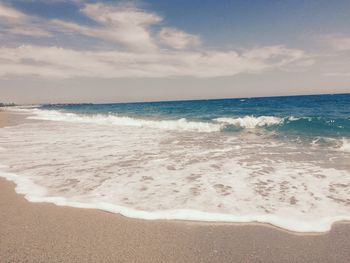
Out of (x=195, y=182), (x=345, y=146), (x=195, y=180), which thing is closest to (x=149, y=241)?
(x=195, y=182)

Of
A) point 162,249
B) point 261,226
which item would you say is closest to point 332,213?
point 261,226

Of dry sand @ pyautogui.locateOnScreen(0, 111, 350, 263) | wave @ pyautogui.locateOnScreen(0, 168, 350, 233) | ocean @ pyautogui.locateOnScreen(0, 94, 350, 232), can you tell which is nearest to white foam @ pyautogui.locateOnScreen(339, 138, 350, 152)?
ocean @ pyautogui.locateOnScreen(0, 94, 350, 232)

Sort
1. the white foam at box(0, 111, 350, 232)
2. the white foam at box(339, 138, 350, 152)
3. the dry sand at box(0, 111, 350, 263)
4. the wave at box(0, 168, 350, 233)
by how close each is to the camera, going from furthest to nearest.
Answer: the white foam at box(339, 138, 350, 152) → the white foam at box(0, 111, 350, 232) → the wave at box(0, 168, 350, 233) → the dry sand at box(0, 111, 350, 263)

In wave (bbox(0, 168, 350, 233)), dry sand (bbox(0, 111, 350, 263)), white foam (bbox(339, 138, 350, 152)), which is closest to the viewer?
dry sand (bbox(0, 111, 350, 263))

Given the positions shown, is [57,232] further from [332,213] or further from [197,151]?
[197,151]

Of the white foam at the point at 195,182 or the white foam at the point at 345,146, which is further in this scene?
the white foam at the point at 345,146

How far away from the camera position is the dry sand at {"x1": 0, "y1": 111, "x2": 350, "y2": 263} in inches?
133

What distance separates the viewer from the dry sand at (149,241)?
339 cm

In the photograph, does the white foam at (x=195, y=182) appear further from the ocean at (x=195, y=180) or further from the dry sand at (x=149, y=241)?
the dry sand at (x=149, y=241)

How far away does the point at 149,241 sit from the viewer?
3.76 metres

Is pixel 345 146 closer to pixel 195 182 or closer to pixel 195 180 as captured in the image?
pixel 195 180

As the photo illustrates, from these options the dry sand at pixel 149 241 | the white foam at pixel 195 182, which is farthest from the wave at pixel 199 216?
the dry sand at pixel 149 241

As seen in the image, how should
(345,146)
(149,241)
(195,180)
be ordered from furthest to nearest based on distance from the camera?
(345,146) → (195,180) → (149,241)

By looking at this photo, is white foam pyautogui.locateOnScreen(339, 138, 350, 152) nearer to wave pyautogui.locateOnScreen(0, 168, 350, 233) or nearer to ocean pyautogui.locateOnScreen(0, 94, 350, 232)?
ocean pyautogui.locateOnScreen(0, 94, 350, 232)
